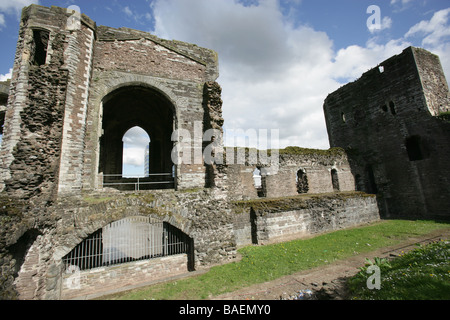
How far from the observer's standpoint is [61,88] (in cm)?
701

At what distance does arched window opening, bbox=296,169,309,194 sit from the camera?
15672 mm

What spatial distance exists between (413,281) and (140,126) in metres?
15.7

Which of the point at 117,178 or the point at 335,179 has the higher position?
the point at 117,178

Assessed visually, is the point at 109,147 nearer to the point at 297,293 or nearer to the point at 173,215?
the point at 173,215

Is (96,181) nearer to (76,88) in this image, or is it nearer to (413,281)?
(76,88)

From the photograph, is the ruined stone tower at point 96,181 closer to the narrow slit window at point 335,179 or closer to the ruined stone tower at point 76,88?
the ruined stone tower at point 76,88

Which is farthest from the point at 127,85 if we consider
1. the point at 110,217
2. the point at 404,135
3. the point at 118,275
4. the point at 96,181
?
the point at 404,135

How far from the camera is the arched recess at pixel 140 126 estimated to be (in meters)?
12.8

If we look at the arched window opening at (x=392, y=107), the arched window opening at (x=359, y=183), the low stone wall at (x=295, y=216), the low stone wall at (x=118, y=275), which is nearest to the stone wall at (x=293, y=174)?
the arched window opening at (x=359, y=183)

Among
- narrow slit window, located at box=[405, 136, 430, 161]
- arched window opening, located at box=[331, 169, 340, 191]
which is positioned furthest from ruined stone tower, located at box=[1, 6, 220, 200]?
narrow slit window, located at box=[405, 136, 430, 161]

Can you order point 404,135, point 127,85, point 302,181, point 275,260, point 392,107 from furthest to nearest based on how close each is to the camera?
1. point 392,107
2. point 302,181
3. point 404,135
4. point 127,85
5. point 275,260

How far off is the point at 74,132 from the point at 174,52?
5463 millimetres

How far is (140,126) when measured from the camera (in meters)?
A: 15.1
